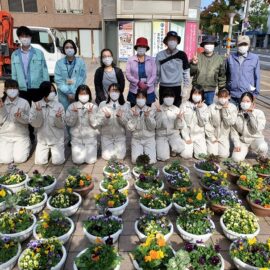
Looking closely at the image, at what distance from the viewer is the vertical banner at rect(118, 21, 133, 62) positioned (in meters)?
14.1

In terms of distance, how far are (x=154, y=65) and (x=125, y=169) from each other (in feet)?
7.24

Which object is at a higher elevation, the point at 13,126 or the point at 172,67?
the point at 172,67

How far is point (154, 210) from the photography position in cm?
366

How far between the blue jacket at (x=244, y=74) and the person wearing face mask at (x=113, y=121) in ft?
6.97

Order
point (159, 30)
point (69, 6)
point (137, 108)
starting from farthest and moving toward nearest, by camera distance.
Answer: point (69, 6)
point (159, 30)
point (137, 108)

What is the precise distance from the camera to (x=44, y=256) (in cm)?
285

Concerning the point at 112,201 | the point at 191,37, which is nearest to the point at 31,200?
the point at 112,201

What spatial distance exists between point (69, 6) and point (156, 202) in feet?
85.6

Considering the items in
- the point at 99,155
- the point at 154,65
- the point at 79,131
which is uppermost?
the point at 154,65

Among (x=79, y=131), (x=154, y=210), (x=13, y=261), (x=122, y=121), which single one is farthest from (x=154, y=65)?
(x=13, y=261)

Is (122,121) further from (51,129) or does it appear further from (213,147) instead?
(213,147)

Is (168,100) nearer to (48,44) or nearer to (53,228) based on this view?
(53,228)

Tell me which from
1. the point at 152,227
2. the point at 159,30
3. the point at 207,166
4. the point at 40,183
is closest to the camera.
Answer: the point at 152,227

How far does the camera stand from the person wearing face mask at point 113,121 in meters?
5.21
